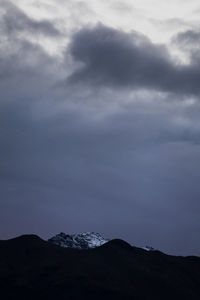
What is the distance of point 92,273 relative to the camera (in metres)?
148

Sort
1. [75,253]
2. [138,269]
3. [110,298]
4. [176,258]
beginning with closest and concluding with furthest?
1. [110,298]
2. [138,269]
3. [75,253]
4. [176,258]

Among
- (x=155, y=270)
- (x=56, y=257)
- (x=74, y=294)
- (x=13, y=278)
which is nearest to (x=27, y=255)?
(x=56, y=257)

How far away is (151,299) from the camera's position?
138750mm

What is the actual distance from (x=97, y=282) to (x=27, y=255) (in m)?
37.7

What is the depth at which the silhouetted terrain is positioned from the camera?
13800 centimetres

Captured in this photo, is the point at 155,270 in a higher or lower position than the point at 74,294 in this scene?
higher

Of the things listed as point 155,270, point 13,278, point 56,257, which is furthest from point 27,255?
point 155,270

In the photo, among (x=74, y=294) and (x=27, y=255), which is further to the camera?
(x=27, y=255)

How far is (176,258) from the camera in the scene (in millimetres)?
186000

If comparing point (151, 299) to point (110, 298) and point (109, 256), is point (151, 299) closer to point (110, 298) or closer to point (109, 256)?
point (110, 298)

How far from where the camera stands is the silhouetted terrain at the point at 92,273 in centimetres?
13800

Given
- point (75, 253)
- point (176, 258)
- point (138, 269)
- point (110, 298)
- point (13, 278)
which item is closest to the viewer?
point (110, 298)

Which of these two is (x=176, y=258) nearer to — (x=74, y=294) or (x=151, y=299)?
(x=151, y=299)

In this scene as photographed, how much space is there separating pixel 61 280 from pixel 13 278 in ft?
54.9
